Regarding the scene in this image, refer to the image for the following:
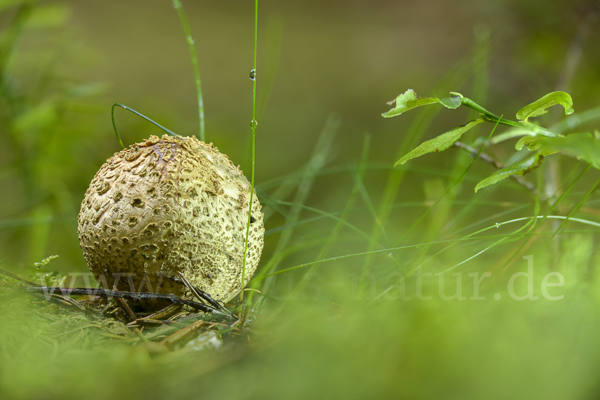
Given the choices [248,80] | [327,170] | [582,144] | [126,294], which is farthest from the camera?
[248,80]

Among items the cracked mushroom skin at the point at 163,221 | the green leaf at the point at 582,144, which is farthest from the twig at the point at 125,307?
the green leaf at the point at 582,144

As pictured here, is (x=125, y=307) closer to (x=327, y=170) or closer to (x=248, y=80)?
(x=327, y=170)

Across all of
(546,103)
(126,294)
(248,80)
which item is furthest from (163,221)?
(248,80)

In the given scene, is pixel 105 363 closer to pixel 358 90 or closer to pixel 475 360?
pixel 475 360

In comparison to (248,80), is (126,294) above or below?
below

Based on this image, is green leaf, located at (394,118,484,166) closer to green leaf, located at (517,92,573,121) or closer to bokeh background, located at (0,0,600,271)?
green leaf, located at (517,92,573,121)

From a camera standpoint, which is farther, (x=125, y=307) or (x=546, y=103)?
(x=125, y=307)
